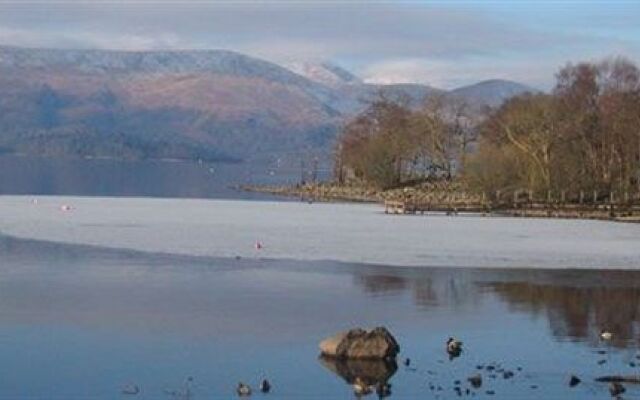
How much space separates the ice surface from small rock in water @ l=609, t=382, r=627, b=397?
22.6 meters

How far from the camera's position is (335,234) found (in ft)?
200

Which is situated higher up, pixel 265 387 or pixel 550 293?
pixel 550 293

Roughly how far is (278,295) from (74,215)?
4147 cm

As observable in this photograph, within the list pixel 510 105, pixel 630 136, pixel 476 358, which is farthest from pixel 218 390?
pixel 510 105

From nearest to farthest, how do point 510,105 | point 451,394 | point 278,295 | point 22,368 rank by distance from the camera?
1. point 451,394
2. point 22,368
3. point 278,295
4. point 510,105

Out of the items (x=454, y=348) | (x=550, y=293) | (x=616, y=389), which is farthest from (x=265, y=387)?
(x=550, y=293)

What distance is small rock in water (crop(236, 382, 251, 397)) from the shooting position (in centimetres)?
2152

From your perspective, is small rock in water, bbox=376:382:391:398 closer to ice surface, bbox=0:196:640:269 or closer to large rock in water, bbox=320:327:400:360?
large rock in water, bbox=320:327:400:360

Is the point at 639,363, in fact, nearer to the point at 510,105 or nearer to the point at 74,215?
the point at 74,215

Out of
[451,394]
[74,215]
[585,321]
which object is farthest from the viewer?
[74,215]

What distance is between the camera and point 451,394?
21750 mm

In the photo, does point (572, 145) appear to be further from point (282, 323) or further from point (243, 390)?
point (243, 390)

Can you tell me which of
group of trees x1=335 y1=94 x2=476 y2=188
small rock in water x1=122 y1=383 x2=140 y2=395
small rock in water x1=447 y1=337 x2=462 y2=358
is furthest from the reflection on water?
group of trees x1=335 y1=94 x2=476 y2=188

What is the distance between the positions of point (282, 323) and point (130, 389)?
8.37 metres
